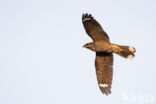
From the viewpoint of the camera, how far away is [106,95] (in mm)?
13680

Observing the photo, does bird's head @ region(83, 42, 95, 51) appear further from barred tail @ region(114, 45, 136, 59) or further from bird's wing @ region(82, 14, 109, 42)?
barred tail @ region(114, 45, 136, 59)

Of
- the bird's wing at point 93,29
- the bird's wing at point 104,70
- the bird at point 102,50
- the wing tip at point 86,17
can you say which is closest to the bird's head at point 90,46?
the bird at point 102,50

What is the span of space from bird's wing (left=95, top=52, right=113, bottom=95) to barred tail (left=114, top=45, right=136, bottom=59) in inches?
26.9

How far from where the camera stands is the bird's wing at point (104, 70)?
1373 centimetres

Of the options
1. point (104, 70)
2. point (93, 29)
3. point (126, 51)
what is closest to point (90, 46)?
point (93, 29)

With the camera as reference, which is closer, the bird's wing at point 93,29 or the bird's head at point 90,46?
the bird's wing at point 93,29

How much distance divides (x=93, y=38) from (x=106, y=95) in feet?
6.34

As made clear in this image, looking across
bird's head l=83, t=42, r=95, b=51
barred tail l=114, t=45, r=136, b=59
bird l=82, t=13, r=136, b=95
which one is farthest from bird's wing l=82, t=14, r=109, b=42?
barred tail l=114, t=45, r=136, b=59

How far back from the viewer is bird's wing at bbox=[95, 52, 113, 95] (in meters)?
13.7

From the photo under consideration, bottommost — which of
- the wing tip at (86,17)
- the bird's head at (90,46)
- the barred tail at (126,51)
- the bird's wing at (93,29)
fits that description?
the barred tail at (126,51)

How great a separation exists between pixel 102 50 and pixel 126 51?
843 millimetres

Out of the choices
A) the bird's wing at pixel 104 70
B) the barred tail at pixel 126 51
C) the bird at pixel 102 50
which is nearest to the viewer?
the barred tail at pixel 126 51

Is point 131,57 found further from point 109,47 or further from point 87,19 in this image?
point 87,19

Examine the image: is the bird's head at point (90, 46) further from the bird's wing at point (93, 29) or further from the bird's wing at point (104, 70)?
the bird's wing at point (104, 70)
